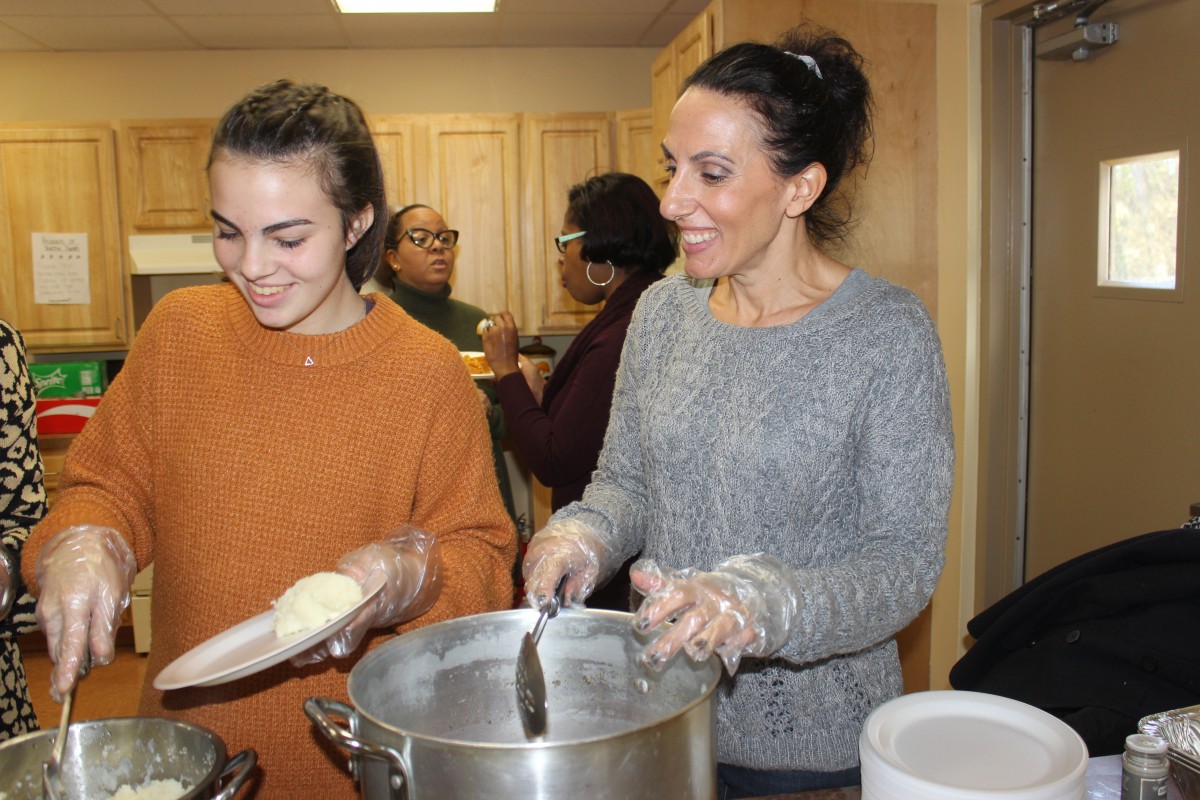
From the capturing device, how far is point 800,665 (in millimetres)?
1219

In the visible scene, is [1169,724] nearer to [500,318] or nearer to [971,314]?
[971,314]

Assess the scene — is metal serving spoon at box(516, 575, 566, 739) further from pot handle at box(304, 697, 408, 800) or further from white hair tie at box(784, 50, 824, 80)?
white hair tie at box(784, 50, 824, 80)

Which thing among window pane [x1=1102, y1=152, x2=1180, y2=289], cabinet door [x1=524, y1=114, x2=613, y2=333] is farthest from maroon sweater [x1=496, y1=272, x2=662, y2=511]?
cabinet door [x1=524, y1=114, x2=613, y2=333]

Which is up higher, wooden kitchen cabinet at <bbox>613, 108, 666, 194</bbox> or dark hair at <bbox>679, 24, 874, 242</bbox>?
wooden kitchen cabinet at <bbox>613, 108, 666, 194</bbox>

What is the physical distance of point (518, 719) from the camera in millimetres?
972

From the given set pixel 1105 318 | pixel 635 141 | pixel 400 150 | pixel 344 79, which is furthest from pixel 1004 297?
pixel 344 79

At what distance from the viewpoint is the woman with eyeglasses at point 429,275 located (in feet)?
11.3

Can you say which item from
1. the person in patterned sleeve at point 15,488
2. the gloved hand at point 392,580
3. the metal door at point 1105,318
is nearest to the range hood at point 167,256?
the person in patterned sleeve at point 15,488

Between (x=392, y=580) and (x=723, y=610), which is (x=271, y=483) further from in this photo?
(x=723, y=610)

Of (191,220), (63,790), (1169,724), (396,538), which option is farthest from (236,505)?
(191,220)

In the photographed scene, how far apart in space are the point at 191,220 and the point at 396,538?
3695mm

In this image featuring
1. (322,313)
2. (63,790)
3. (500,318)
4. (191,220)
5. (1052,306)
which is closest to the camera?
(63,790)

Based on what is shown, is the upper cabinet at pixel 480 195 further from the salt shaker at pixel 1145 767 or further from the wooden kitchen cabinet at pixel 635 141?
the salt shaker at pixel 1145 767

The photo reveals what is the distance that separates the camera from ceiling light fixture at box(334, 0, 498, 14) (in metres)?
3.75
